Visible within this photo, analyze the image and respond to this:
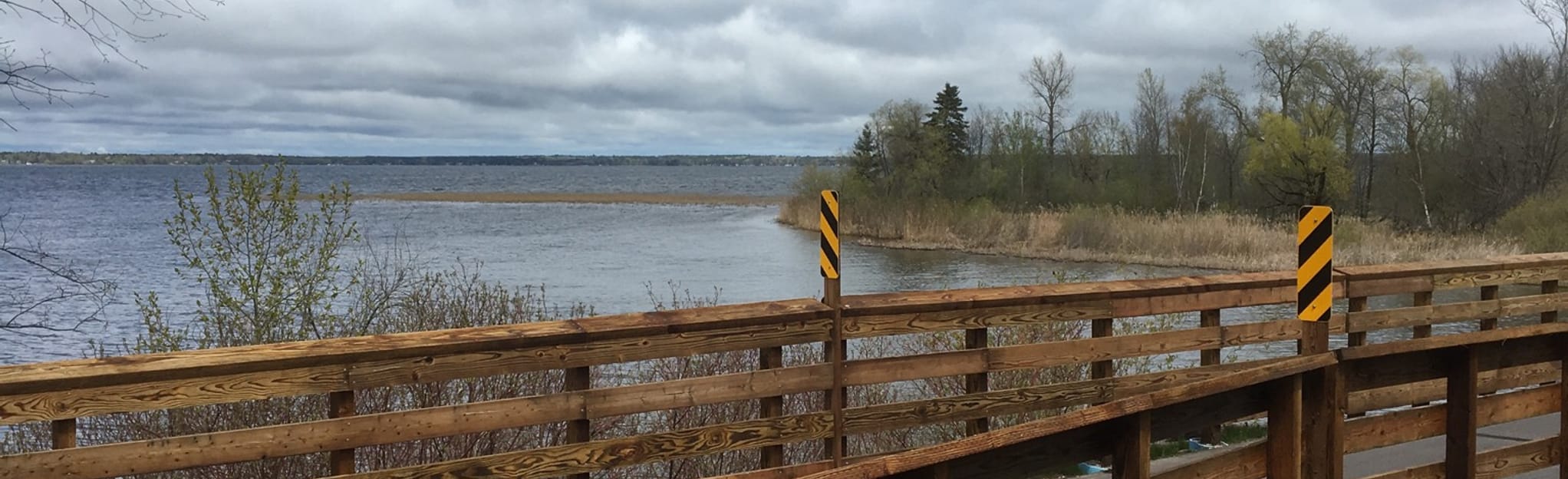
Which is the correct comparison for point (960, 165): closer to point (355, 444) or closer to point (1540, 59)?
point (1540, 59)

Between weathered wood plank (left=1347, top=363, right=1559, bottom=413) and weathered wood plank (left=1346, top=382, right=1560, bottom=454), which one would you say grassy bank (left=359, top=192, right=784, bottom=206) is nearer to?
weathered wood plank (left=1347, top=363, right=1559, bottom=413)

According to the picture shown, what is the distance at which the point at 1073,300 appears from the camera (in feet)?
23.1

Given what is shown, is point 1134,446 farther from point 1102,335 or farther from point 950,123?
point 950,123

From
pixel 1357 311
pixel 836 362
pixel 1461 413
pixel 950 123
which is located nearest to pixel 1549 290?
pixel 1357 311

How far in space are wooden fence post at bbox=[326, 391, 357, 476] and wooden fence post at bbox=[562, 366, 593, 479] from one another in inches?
36.9

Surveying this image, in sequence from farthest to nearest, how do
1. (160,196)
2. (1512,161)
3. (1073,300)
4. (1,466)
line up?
1. (160,196)
2. (1512,161)
3. (1073,300)
4. (1,466)

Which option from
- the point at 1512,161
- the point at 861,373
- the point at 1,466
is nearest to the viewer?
the point at 1,466

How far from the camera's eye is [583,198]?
90.7 metres

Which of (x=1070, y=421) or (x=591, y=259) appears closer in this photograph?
(x=1070, y=421)

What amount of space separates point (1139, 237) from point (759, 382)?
34105mm

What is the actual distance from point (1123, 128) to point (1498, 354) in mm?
55113

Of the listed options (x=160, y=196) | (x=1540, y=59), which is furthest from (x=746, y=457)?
(x=160, y=196)

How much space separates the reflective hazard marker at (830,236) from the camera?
6440mm

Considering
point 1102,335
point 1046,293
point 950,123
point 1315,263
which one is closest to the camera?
point 1315,263
